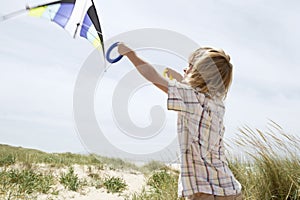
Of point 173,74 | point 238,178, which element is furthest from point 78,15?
point 238,178

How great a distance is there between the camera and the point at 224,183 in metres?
2.16

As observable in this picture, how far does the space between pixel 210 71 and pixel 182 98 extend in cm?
30

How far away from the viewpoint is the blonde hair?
6.95ft

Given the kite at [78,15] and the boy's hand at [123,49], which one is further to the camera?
the kite at [78,15]

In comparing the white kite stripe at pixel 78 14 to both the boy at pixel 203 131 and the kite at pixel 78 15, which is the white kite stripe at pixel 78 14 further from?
the boy at pixel 203 131

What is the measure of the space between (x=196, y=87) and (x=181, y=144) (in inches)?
13.4

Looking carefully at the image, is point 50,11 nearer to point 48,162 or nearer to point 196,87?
point 196,87

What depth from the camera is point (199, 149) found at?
2.09m

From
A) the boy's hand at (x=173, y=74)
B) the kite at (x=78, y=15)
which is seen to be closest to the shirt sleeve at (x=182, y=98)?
the boy's hand at (x=173, y=74)

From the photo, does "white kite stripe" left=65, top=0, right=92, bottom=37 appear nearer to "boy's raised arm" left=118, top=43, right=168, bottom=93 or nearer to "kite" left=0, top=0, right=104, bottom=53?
"kite" left=0, top=0, right=104, bottom=53

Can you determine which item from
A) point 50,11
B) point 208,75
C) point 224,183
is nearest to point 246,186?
point 224,183

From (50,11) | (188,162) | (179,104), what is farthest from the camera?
(50,11)

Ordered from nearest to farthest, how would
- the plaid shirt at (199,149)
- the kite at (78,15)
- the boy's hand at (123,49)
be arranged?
1. the boy's hand at (123,49)
2. the plaid shirt at (199,149)
3. the kite at (78,15)

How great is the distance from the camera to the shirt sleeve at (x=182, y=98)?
1.91m
